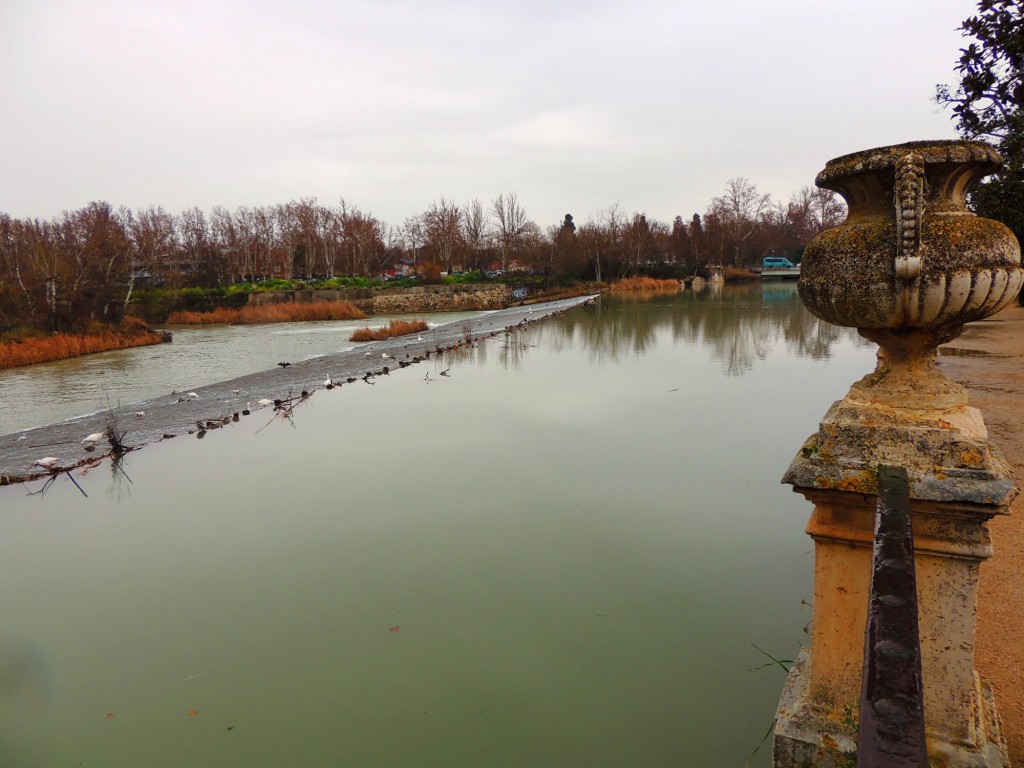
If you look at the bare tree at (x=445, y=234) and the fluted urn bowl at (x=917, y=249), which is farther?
the bare tree at (x=445, y=234)

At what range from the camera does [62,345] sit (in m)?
22.1

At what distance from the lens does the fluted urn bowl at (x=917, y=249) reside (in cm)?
152

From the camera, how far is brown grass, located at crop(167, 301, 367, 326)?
37188 mm

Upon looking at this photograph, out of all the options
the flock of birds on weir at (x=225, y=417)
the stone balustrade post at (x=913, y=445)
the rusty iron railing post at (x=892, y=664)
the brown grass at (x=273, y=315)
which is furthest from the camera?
the brown grass at (x=273, y=315)

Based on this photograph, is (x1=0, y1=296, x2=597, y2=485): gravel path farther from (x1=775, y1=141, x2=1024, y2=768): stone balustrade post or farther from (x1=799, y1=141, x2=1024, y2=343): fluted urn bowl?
(x1=799, y1=141, x2=1024, y2=343): fluted urn bowl

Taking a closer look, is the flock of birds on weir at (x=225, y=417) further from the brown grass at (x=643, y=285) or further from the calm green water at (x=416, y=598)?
the brown grass at (x=643, y=285)

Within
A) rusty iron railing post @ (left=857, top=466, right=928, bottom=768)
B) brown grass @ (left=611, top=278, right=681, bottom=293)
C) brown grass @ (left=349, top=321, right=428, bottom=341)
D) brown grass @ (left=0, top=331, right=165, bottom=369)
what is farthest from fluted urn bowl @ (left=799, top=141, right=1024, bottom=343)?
brown grass @ (left=611, top=278, right=681, bottom=293)

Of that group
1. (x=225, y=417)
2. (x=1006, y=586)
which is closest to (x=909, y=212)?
(x=1006, y=586)

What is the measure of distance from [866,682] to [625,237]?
214 feet

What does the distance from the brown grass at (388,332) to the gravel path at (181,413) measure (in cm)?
656

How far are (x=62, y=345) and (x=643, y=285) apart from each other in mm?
41661

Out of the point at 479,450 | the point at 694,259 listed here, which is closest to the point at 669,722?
the point at 479,450

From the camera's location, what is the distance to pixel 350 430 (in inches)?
335

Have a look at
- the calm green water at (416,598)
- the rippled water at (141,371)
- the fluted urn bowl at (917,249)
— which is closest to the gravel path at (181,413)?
the calm green water at (416,598)
